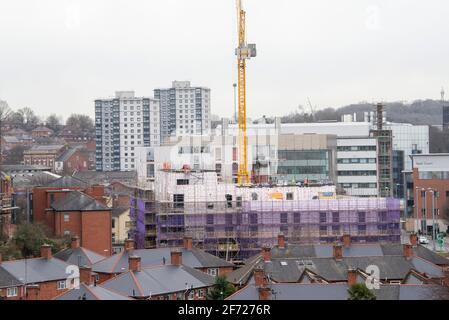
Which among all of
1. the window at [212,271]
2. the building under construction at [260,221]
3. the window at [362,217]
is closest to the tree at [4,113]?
the building under construction at [260,221]

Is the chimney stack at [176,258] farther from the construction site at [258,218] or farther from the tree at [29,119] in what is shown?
the tree at [29,119]

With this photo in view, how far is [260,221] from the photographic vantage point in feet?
75.8

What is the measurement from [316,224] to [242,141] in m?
12.7

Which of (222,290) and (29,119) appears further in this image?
(29,119)

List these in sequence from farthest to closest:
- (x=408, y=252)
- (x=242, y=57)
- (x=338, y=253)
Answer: (x=242, y=57)
(x=408, y=252)
(x=338, y=253)

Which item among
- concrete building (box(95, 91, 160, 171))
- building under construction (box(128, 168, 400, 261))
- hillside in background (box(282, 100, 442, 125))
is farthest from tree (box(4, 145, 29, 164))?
building under construction (box(128, 168, 400, 261))

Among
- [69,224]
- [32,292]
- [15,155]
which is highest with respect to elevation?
[15,155]

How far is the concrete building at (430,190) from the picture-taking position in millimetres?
34156

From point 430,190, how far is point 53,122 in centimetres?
4177

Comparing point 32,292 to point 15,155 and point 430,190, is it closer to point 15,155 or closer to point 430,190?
point 430,190

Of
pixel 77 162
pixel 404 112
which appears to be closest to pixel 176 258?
pixel 77 162

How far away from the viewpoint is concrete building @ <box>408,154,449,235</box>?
3416 cm

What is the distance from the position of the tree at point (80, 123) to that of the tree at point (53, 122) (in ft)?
2.61
